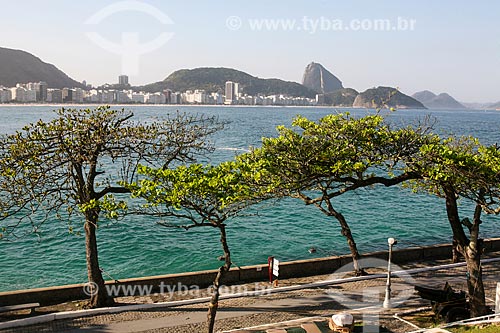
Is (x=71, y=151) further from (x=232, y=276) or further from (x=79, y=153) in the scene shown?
(x=232, y=276)

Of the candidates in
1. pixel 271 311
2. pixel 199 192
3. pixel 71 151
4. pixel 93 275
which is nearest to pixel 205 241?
pixel 93 275

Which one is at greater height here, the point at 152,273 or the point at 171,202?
the point at 171,202

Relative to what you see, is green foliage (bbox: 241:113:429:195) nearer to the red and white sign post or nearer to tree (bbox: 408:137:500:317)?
tree (bbox: 408:137:500:317)

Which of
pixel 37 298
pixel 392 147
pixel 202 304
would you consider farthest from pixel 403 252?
pixel 37 298

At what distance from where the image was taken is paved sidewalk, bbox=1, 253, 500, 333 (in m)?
15.3

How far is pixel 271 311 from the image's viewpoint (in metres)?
16.5

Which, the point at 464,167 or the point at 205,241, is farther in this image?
the point at 205,241

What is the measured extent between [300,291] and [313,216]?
20579 millimetres

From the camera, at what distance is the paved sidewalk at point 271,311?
50.1 feet

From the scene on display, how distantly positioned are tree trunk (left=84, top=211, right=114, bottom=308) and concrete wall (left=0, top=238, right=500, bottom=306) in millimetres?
1258

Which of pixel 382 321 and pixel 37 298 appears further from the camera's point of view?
pixel 37 298

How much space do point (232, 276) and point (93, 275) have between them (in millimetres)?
5402

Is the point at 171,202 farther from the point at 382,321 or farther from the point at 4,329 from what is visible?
the point at 382,321

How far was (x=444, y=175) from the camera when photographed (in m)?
15.7
